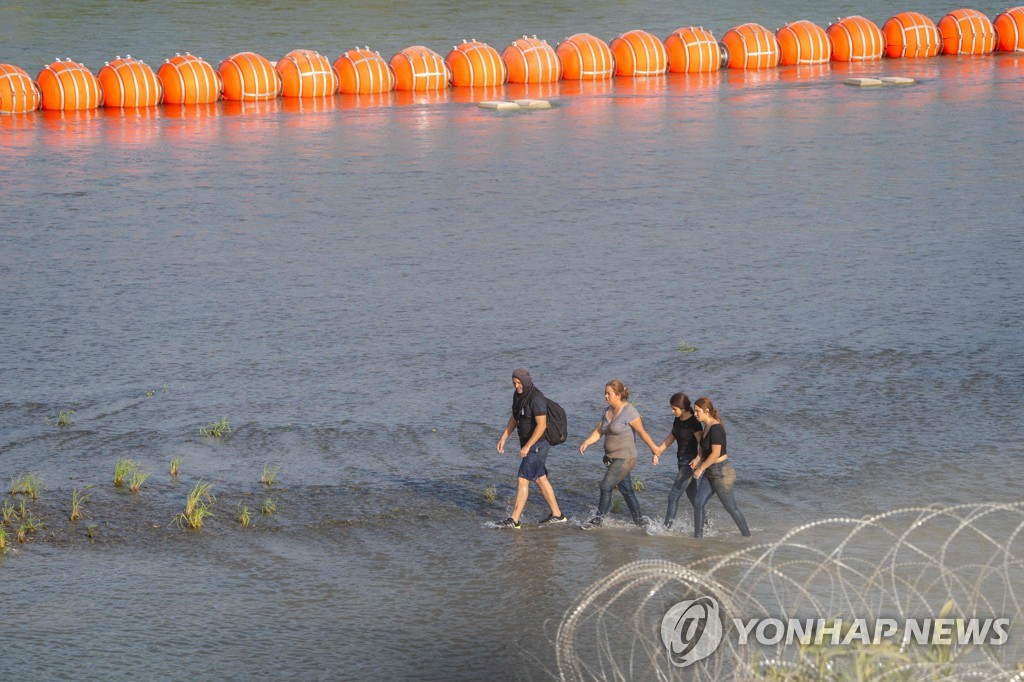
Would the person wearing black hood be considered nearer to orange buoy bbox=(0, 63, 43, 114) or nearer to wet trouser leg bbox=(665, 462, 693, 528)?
wet trouser leg bbox=(665, 462, 693, 528)

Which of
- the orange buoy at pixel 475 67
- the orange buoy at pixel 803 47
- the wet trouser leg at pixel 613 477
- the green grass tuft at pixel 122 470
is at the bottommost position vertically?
the green grass tuft at pixel 122 470

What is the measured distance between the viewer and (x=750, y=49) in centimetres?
4459

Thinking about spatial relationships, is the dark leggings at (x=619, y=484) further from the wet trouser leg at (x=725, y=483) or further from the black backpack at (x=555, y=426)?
the wet trouser leg at (x=725, y=483)

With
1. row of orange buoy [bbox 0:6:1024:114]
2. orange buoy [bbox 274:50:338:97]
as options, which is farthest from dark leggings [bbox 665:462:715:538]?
orange buoy [bbox 274:50:338:97]

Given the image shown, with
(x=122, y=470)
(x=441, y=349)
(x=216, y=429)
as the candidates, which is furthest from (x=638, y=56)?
(x=122, y=470)

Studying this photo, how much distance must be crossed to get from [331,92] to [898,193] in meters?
20.1

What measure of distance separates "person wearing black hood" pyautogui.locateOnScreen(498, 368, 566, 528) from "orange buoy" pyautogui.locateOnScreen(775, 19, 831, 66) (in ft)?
118

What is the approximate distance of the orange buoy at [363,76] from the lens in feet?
134

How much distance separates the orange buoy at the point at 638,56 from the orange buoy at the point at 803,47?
450 centimetres

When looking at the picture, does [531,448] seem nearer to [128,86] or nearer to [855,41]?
[128,86]

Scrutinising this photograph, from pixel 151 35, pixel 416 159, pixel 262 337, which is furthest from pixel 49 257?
pixel 151 35

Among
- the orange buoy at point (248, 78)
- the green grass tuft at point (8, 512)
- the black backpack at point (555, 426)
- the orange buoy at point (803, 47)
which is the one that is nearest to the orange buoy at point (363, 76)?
the orange buoy at point (248, 78)

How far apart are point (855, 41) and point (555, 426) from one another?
121 feet

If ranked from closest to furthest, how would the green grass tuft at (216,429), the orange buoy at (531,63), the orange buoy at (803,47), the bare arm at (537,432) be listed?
the bare arm at (537,432) → the green grass tuft at (216,429) → the orange buoy at (531,63) → the orange buoy at (803,47)
